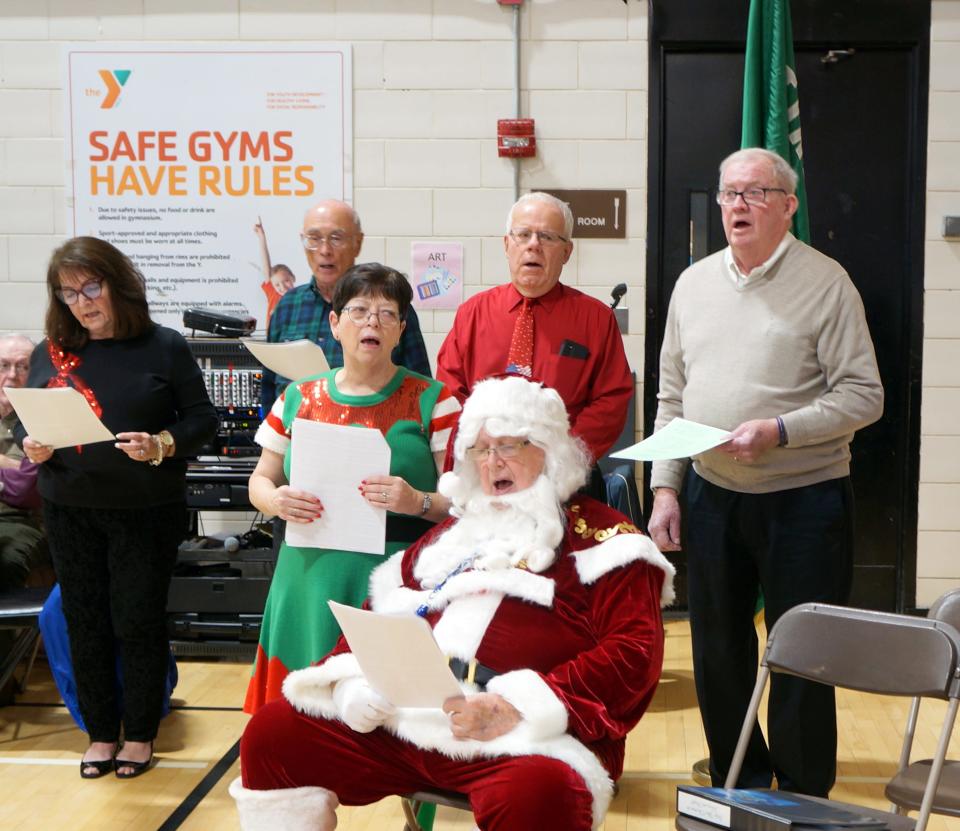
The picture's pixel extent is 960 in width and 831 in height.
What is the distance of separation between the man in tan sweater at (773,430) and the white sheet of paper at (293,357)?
95cm

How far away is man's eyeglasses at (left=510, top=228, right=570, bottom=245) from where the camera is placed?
10.0 feet

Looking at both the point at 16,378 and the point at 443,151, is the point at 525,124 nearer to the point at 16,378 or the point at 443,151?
the point at 443,151

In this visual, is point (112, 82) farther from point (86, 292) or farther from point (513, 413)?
point (513, 413)

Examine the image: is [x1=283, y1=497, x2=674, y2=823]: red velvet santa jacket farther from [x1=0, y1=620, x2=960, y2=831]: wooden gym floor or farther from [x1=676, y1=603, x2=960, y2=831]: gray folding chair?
[x1=0, y1=620, x2=960, y2=831]: wooden gym floor

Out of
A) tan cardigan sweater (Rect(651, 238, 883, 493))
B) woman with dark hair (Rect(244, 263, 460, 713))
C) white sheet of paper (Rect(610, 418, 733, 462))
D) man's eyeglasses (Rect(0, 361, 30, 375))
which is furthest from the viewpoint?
man's eyeglasses (Rect(0, 361, 30, 375))

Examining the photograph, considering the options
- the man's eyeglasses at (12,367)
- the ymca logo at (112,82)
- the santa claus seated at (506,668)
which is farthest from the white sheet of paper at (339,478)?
the ymca logo at (112,82)

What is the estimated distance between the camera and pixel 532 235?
10.1 ft

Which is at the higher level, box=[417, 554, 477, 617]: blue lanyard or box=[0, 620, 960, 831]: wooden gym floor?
box=[417, 554, 477, 617]: blue lanyard

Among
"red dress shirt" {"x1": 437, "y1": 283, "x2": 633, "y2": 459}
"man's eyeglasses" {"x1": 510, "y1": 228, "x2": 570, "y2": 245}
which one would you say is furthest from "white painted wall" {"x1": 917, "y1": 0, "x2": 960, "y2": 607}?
"man's eyeglasses" {"x1": 510, "y1": 228, "x2": 570, "y2": 245}

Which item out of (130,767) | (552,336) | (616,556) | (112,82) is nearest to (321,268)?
(552,336)

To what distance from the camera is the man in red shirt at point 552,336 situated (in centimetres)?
304

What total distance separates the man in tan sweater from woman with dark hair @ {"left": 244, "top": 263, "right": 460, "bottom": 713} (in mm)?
634

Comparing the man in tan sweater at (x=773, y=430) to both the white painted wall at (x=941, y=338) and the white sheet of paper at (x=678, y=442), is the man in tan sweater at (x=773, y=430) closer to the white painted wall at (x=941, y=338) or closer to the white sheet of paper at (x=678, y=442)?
the white sheet of paper at (x=678, y=442)

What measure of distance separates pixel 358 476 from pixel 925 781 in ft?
4.23
